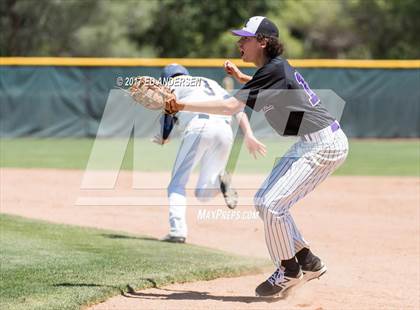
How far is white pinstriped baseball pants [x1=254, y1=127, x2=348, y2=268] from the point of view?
21.8 ft

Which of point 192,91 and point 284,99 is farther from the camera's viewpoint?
point 192,91

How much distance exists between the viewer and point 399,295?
7.37 metres

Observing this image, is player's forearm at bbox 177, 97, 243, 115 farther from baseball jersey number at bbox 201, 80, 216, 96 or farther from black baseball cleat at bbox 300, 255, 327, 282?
baseball jersey number at bbox 201, 80, 216, 96

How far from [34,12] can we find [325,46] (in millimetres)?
30016

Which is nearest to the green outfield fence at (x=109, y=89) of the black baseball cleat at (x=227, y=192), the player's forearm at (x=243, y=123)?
the black baseball cleat at (x=227, y=192)

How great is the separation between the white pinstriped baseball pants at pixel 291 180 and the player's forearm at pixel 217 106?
65cm

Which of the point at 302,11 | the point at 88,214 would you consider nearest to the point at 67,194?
the point at 88,214

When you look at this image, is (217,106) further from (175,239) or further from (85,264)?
(175,239)

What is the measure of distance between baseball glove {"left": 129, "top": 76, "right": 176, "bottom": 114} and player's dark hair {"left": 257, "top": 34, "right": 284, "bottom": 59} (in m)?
0.88

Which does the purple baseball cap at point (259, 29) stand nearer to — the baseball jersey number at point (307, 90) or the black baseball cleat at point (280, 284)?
the baseball jersey number at point (307, 90)

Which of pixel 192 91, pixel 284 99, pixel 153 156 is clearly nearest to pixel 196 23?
pixel 153 156

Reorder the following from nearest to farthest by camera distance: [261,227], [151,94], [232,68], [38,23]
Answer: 1. [151,94]
2. [232,68]
3. [261,227]
4. [38,23]

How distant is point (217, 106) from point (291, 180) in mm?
864

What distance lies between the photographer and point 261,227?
441 inches
